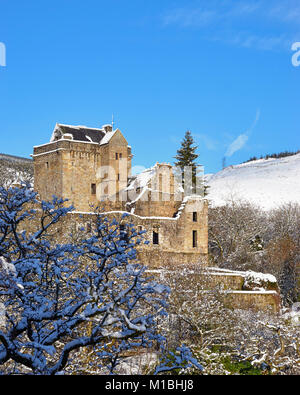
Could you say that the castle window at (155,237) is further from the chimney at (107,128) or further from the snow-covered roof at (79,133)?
the chimney at (107,128)

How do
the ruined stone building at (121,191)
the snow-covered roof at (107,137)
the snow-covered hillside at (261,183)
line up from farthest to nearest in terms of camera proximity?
the snow-covered hillside at (261,183) → the snow-covered roof at (107,137) → the ruined stone building at (121,191)

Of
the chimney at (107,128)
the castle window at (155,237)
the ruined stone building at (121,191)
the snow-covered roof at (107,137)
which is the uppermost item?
the chimney at (107,128)

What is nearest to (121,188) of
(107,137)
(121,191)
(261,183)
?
(121,191)

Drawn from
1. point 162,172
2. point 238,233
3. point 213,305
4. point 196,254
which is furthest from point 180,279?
A: point 238,233

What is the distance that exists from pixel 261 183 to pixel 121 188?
51.3 meters

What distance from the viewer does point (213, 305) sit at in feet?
97.1

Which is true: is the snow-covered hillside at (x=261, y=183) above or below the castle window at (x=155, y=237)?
above

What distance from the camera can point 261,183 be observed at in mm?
93000

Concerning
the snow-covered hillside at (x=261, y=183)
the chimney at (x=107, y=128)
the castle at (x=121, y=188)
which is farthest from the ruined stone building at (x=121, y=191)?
the snow-covered hillside at (x=261, y=183)

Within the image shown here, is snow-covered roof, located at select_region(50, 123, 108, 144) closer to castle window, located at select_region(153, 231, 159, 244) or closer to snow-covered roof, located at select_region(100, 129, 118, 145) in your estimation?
snow-covered roof, located at select_region(100, 129, 118, 145)

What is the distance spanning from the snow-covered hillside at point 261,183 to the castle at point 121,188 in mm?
26460

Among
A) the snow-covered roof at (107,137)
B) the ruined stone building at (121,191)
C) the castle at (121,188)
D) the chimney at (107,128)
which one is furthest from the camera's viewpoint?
the chimney at (107,128)

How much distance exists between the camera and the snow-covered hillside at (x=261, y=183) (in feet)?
264
